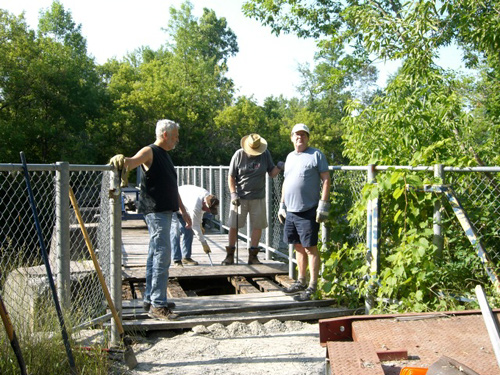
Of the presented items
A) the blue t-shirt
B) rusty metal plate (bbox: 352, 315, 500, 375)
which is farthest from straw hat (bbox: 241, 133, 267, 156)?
rusty metal plate (bbox: 352, 315, 500, 375)

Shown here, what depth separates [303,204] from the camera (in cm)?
600

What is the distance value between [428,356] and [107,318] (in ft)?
10.1

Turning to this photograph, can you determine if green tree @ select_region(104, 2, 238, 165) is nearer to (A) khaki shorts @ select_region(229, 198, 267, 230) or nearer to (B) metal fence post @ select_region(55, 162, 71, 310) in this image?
(A) khaki shorts @ select_region(229, 198, 267, 230)

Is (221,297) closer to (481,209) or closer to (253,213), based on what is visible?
(253,213)

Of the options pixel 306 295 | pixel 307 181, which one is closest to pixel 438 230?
pixel 307 181

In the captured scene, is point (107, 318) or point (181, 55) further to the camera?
point (181, 55)

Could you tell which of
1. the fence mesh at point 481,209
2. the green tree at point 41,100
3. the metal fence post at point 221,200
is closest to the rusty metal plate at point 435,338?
the fence mesh at point 481,209

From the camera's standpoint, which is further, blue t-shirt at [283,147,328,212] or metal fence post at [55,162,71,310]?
blue t-shirt at [283,147,328,212]

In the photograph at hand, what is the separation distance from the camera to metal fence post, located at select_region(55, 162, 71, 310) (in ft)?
13.6

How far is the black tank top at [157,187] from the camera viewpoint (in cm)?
525

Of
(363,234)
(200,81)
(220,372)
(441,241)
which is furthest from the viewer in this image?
(200,81)

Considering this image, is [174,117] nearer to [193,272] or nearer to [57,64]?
[57,64]

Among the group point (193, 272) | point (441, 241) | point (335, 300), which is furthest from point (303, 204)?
point (193, 272)

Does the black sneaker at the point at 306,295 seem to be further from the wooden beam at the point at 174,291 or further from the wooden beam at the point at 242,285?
the wooden beam at the point at 174,291
